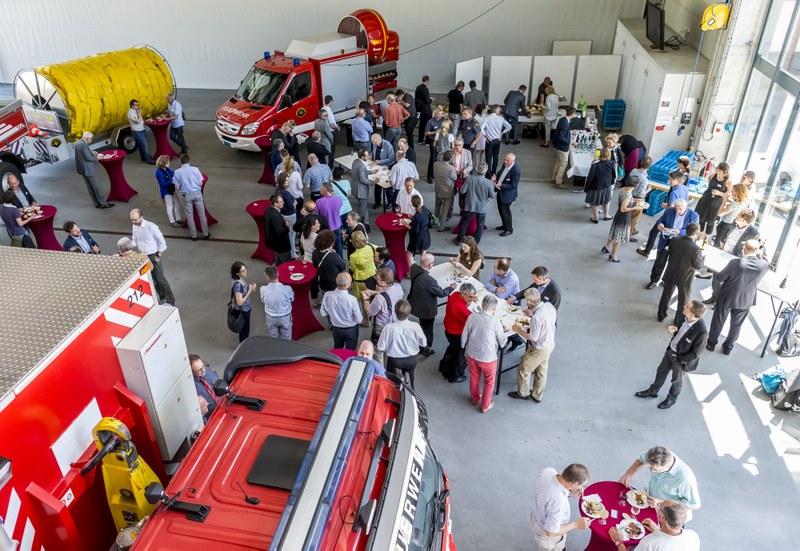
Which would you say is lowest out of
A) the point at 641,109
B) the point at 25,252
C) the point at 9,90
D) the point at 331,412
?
the point at 9,90

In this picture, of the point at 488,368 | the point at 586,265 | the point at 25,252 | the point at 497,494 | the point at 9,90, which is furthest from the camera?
the point at 9,90

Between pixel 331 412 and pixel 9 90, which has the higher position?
pixel 331 412

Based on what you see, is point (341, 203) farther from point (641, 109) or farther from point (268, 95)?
point (641, 109)

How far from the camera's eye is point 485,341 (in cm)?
682

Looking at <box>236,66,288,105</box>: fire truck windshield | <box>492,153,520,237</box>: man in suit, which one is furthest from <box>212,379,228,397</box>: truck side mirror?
<box>236,66,288,105</box>: fire truck windshield

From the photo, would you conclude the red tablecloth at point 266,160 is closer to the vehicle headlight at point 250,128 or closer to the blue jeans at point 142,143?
the vehicle headlight at point 250,128

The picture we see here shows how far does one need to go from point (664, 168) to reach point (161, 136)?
11.6 meters

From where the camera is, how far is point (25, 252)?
4.41 m

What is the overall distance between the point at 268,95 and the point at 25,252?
35.0ft

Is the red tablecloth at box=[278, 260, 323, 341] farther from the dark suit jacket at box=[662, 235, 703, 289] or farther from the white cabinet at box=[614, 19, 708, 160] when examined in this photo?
the white cabinet at box=[614, 19, 708, 160]

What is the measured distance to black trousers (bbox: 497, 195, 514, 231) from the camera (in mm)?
11000

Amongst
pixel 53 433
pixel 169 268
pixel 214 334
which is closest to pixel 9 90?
pixel 169 268

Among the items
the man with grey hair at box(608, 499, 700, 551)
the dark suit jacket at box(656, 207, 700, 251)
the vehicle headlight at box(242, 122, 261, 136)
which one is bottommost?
the vehicle headlight at box(242, 122, 261, 136)

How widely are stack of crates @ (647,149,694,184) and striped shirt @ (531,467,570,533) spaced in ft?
28.5
